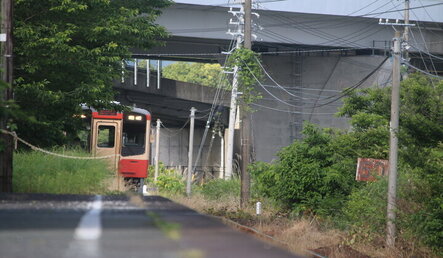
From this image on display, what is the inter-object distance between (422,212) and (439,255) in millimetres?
908

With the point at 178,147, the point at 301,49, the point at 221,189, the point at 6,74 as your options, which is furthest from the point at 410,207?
the point at 178,147

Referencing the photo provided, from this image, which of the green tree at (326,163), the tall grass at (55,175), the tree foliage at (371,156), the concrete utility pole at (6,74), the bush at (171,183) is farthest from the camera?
the bush at (171,183)

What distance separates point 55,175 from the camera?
17391 millimetres

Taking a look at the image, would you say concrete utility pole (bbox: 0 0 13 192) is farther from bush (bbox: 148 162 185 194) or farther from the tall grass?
bush (bbox: 148 162 185 194)

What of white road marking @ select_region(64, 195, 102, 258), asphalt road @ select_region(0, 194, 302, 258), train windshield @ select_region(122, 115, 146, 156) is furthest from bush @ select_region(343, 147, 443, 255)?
train windshield @ select_region(122, 115, 146, 156)

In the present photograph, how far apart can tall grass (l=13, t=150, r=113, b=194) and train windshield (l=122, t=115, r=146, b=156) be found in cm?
781

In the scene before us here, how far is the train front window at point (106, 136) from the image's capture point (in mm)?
26189

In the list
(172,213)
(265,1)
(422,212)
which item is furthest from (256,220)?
(265,1)

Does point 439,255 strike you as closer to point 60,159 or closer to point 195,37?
point 60,159

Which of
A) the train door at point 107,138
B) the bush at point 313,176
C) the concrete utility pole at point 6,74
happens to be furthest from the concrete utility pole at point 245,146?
the concrete utility pole at point 6,74

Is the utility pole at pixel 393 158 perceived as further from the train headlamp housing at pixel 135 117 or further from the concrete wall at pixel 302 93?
the concrete wall at pixel 302 93

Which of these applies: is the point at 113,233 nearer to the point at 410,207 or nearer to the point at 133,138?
the point at 410,207

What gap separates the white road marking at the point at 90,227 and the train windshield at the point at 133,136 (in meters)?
24.4

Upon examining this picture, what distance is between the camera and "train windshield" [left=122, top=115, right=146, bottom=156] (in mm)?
27250
